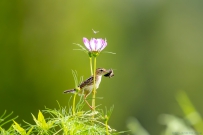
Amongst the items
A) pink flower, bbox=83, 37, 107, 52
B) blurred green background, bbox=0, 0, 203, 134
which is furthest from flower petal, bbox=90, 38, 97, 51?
blurred green background, bbox=0, 0, 203, 134

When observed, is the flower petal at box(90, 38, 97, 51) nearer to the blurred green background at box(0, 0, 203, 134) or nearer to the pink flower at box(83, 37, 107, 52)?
the pink flower at box(83, 37, 107, 52)

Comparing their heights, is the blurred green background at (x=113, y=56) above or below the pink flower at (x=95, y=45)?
above

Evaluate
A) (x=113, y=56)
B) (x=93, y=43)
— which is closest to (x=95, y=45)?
(x=93, y=43)

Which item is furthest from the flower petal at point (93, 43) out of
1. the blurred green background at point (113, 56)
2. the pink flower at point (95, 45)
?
the blurred green background at point (113, 56)

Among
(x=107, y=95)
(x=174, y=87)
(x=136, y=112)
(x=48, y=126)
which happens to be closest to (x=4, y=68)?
(x=107, y=95)

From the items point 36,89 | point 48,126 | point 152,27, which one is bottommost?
point 48,126

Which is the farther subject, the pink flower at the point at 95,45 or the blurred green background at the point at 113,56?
the blurred green background at the point at 113,56

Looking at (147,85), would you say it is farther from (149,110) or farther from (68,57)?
(68,57)

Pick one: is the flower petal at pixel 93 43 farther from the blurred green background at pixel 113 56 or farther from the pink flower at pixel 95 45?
the blurred green background at pixel 113 56

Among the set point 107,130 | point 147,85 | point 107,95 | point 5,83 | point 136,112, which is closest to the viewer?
point 107,130
